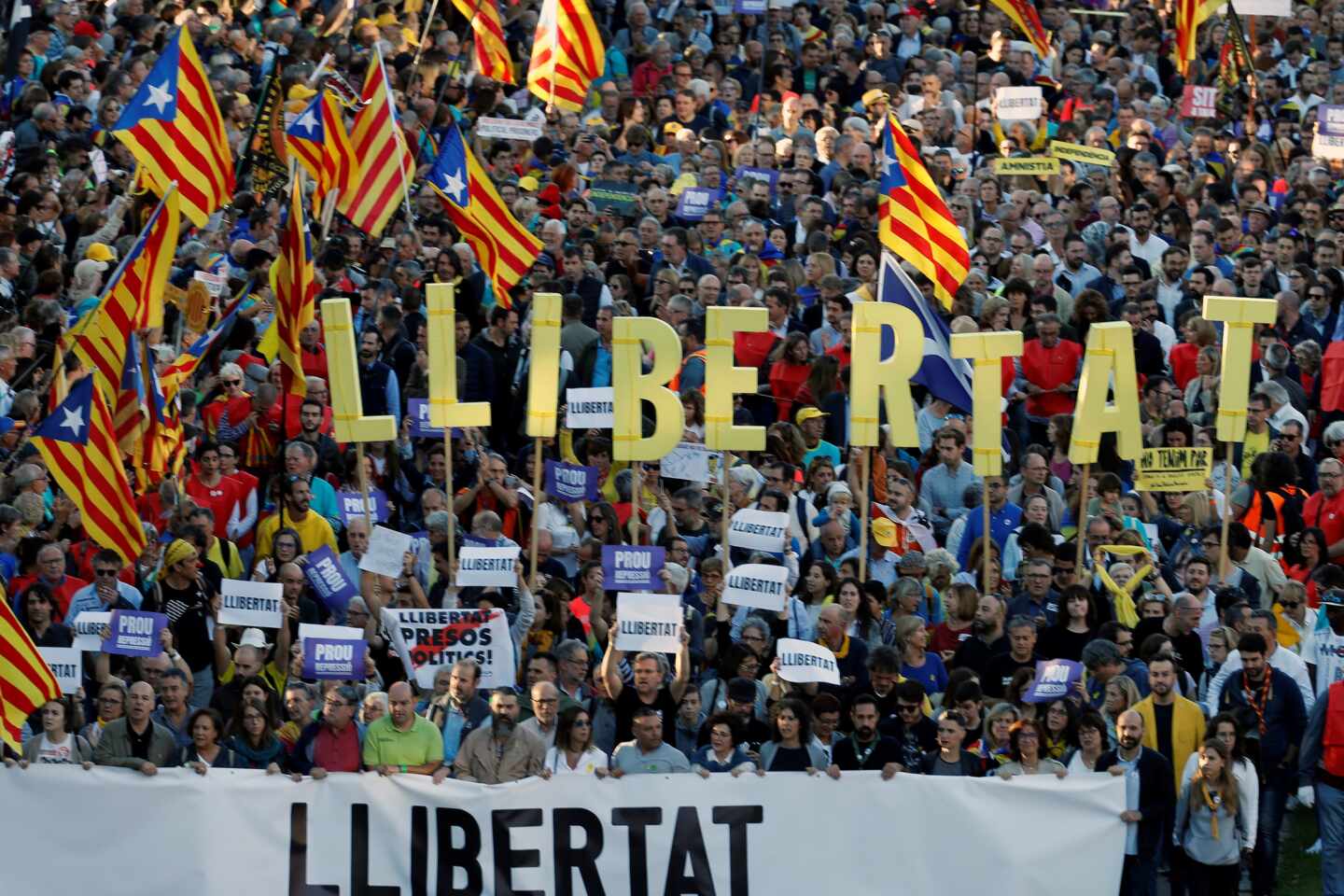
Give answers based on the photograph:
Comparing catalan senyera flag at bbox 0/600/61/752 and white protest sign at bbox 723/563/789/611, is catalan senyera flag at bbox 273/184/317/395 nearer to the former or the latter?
white protest sign at bbox 723/563/789/611

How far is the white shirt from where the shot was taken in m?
15.8

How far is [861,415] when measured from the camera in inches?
681

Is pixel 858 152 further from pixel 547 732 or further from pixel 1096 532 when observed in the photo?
pixel 547 732

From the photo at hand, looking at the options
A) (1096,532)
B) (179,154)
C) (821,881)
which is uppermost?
(179,154)

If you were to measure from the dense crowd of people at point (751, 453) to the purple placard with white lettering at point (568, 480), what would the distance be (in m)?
0.19

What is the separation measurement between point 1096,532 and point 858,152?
6.92m

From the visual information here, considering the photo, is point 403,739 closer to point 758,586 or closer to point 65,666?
point 65,666

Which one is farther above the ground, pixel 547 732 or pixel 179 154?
pixel 179 154

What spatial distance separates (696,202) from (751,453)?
13.0 feet

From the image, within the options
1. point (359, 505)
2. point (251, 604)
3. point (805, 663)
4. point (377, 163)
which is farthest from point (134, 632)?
point (377, 163)

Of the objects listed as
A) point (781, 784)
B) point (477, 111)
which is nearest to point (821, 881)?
point (781, 784)

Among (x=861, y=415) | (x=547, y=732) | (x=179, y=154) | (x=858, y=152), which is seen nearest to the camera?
(x=547, y=732)

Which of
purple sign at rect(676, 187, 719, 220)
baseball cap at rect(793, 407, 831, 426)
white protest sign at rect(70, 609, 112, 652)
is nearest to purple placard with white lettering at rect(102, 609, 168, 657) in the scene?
white protest sign at rect(70, 609, 112, 652)

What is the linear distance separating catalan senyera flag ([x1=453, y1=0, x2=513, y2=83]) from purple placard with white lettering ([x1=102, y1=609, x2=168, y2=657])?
10.7m
